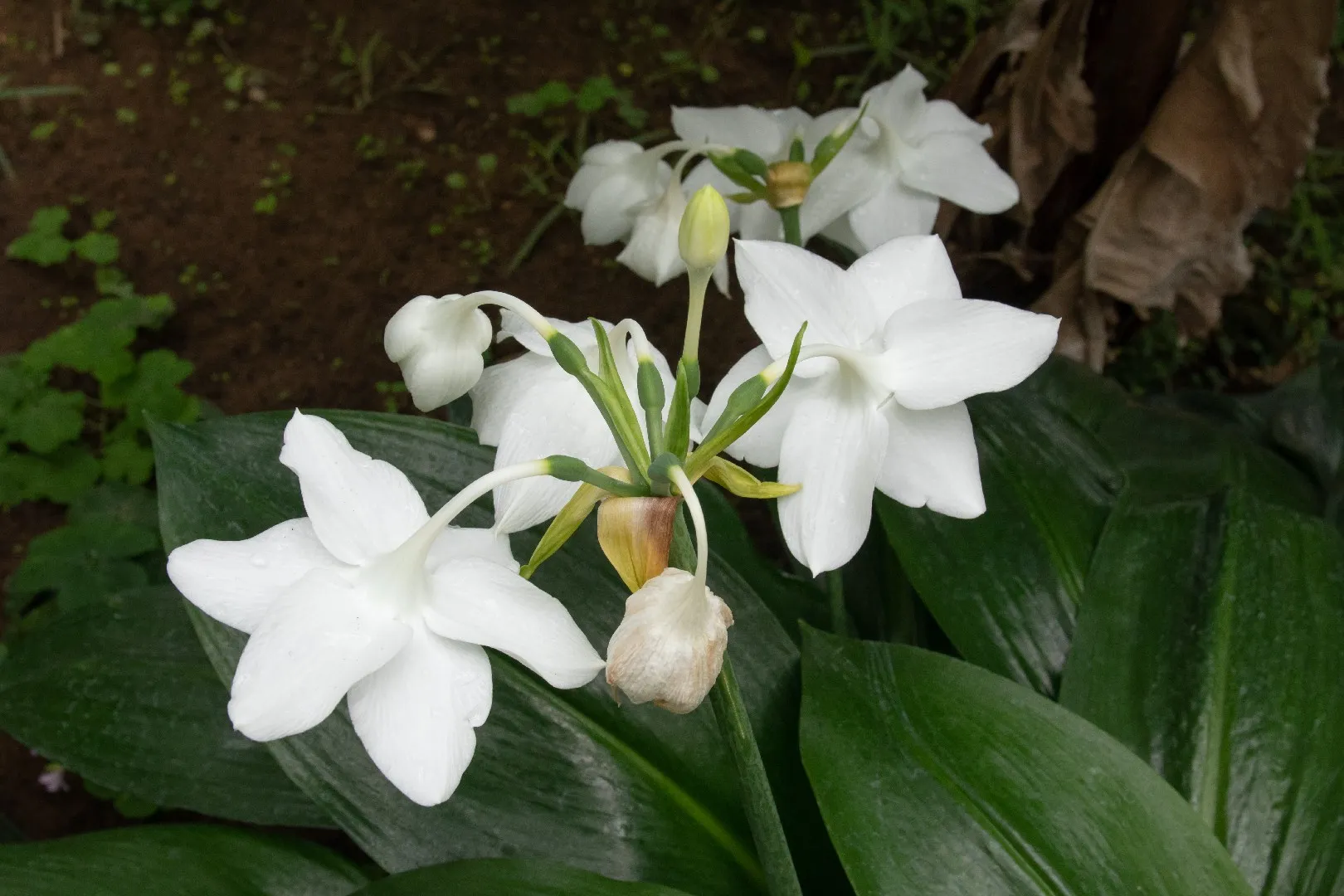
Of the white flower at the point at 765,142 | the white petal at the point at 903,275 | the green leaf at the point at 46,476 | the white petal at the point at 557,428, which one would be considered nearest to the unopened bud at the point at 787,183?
the white flower at the point at 765,142

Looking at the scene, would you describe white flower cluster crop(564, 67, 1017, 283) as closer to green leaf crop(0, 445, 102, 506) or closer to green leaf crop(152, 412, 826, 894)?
green leaf crop(152, 412, 826, 894)

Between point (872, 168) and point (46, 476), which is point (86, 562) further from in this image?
point (872, 168)

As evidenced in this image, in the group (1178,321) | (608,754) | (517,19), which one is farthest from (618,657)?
(517,19)

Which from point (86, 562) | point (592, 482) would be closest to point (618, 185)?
point (592, 482)

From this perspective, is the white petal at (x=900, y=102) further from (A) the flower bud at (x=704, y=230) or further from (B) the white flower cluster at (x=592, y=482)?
(A) the flower bud at (x=704, y=230)

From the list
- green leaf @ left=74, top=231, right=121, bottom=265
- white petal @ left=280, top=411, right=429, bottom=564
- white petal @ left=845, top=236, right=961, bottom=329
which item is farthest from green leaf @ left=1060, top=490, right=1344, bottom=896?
green leaf @ left=74, top=231, right=121, bottom=265

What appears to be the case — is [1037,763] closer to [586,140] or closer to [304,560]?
[304,560]
